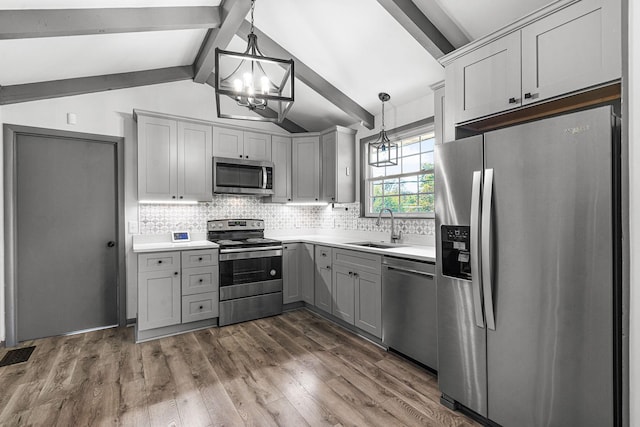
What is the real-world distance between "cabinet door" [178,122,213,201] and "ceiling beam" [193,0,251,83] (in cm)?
63

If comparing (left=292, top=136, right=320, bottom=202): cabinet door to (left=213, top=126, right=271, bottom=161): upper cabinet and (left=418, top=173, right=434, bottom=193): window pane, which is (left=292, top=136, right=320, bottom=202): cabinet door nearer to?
(left=213, top=126, right=271, bottom=161): upper cabinet

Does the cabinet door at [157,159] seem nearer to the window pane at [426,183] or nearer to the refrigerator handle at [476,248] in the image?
the window pane at [426,183]

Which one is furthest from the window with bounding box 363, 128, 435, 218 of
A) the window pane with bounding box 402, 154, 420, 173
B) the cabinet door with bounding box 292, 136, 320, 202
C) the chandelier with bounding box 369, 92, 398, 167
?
the cabinet door with bounding box 292, 136, 320, 202

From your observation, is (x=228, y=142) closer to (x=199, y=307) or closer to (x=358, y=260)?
(x=199, y=307)

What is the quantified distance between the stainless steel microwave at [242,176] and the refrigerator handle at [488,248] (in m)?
2.89

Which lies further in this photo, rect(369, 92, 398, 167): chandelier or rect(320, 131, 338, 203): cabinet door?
rect(320, 131, 338, 203): cabinet door

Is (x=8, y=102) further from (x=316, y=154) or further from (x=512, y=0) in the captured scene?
(x=512, y=0)

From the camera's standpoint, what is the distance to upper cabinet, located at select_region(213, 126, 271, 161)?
392 cm

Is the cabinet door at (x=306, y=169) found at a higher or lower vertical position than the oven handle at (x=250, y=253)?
higher

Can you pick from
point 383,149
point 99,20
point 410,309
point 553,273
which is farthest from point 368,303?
point 99,20

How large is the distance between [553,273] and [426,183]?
204 cm

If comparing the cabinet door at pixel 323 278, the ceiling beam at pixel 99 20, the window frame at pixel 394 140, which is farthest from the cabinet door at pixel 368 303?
the ceiling beam at pixel 99 20

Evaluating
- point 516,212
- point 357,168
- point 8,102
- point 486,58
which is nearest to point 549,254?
point 516,212

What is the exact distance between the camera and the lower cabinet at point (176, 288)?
317cm
